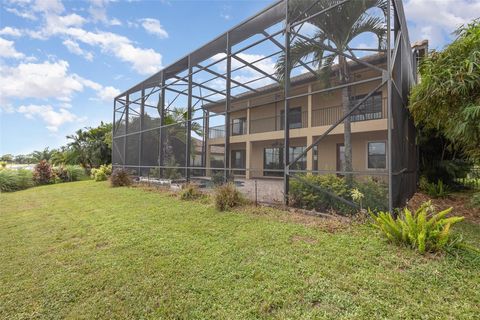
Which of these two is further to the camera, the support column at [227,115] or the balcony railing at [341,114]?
the balcony railing at [341,114]

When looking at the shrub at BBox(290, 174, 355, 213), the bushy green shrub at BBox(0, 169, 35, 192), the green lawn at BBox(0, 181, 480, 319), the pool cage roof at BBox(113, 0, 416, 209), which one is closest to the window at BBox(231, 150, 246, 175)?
the pool cage roof at BBox(113, 0, 416, 209)

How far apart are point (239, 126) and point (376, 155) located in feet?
26.5

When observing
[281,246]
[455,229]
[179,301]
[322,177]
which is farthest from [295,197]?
[179,301]

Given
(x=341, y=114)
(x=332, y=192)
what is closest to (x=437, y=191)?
(x=341, y=114)

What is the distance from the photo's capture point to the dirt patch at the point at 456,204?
17.9 ft

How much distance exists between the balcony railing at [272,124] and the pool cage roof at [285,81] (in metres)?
0.82

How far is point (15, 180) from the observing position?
12438 millimetres

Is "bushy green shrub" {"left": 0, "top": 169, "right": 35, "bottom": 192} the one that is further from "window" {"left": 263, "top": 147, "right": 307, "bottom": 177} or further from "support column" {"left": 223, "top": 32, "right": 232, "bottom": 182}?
"window" {"left": 263, "top": 147, "right": 307, "bottom": 177}

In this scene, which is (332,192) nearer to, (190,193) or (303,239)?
(303,239)

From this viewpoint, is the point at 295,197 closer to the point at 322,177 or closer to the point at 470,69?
the point at 322,177

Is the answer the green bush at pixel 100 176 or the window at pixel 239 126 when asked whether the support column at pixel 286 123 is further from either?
the green bush at pixel 100 176

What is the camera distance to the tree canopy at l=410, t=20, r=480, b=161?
4395 millimetres

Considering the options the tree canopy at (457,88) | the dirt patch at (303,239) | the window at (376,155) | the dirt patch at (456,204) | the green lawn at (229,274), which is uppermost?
the tree canopy at (457,88)

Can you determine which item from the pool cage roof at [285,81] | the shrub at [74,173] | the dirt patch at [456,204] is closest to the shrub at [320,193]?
the pool cage roof at [285,81]
